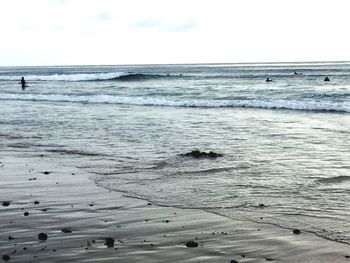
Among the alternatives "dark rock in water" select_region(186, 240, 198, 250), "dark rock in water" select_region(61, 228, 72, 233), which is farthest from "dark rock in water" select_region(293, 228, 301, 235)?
"dark rock in water" select_region(61, 228, 72, 233)

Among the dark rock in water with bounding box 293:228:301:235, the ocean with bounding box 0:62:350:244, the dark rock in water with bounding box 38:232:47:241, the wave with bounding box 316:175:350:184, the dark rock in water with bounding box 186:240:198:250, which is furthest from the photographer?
the wave with bounding box 316:175:350:184

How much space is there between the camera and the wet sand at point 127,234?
4934 millimetres

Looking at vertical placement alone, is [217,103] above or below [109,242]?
below

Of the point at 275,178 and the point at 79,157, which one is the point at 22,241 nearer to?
the point at 275,178

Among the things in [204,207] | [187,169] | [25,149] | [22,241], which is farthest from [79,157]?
[22,241]

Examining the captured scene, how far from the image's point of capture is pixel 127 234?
5648 millimetres

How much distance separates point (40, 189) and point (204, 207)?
2.95 metres

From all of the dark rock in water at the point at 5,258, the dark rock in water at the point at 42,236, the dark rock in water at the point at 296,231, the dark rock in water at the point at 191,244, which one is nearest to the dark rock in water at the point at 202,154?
the dark rock in water at the point at 296,231

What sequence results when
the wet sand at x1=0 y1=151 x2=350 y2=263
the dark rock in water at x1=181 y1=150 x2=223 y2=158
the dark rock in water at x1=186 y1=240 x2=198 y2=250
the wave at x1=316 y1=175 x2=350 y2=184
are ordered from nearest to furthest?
the wet sand at x1=0 y1=151 x2=350 y2=263
the dark rock in water at x1=186 y1=240 x2=198 y2=250
the wave at x1=316 y1=175 x2=350 y2=184
the dark rock in water at x1=181 y1=150 x2=223 y2=158

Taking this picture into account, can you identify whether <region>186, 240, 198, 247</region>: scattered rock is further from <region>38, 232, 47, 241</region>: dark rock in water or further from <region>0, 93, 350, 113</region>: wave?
<region>0, 93, 350, 113</region>: wave

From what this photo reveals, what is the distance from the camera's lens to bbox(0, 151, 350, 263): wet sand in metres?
4.93

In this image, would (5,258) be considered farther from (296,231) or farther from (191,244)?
(296,231)

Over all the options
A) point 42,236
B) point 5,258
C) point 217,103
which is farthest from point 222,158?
point 217,103

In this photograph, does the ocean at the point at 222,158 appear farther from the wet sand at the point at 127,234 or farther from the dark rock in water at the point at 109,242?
the dark rock in water at the point at 109,242
